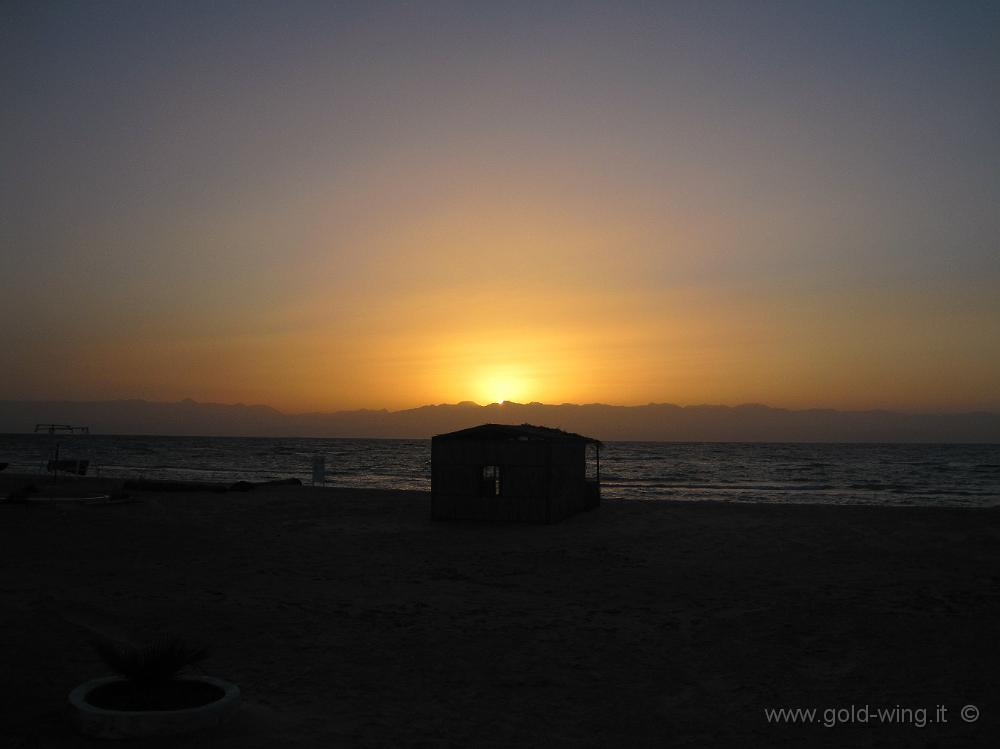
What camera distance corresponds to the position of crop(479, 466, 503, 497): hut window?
21.9 meters

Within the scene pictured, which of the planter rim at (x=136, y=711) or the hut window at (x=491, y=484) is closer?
the planter rim at (x=136, y=711)

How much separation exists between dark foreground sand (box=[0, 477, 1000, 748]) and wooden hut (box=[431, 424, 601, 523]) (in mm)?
1712

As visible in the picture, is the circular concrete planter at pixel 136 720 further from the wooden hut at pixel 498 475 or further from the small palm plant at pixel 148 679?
the wooden hut at pixel 498 475

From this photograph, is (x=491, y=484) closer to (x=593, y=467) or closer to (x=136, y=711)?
(x=136, y=711)

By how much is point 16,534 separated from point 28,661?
11.3 meters

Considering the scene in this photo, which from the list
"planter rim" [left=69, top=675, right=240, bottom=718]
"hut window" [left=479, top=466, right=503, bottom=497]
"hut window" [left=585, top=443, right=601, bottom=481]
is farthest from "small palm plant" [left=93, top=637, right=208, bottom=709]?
"hut window" [left=585, top=443, right=601, bottom=481]

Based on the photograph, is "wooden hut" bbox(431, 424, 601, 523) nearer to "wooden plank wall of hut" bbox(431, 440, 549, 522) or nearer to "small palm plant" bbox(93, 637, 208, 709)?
"wooden plank wall of hut" bbox(431, 440, 549, 522)

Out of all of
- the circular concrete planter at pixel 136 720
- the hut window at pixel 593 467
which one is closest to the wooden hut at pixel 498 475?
the hut window at pixel 593 467

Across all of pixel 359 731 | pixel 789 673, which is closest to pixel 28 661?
pixel 359 731

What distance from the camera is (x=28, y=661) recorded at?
306 inches

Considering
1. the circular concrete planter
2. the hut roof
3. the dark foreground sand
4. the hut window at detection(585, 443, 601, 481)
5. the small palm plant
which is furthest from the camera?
the hut window at detection(585, 443, 601, 481)

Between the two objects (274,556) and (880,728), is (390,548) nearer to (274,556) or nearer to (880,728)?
(274,556)

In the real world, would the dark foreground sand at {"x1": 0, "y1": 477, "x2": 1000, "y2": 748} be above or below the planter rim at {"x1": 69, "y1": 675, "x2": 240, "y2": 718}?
below

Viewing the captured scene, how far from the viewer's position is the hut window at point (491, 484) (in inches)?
863
